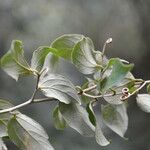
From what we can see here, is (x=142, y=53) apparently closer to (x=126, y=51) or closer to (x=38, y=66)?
(x=126, y=51)

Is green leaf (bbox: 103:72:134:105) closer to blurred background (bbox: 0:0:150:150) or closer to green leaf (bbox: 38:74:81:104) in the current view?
green leaf (bbox: 38:74:81:104)

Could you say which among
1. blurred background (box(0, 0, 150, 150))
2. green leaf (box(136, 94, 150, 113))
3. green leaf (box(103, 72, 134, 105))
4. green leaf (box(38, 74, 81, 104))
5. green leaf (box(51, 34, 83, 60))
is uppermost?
green leaf (box(51, 34, 83, 60))

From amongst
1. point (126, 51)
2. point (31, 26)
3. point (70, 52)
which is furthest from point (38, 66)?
Answer: point (126, 51)

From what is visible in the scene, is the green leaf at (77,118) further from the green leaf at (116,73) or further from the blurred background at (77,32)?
the blurred background at (77,32)

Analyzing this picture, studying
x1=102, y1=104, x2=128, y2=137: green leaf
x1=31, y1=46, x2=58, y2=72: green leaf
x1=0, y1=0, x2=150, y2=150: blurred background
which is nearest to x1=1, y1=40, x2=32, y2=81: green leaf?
x1=31, y1=46, x2=58, y2=72: green leaf

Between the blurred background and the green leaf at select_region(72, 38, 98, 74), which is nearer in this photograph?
the green leaf at select_region(72, 38, 98, 74)
